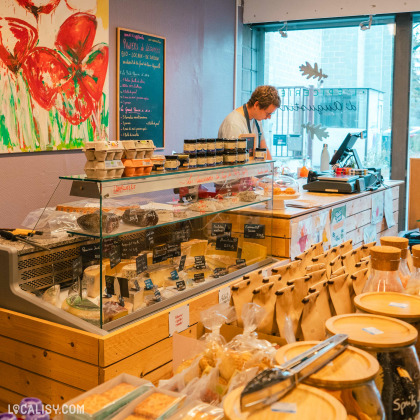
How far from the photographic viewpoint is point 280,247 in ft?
11.1

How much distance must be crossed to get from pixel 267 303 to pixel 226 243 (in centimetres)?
144

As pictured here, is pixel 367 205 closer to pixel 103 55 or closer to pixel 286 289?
pixel 103 55

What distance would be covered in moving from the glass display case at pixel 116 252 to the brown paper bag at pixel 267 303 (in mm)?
700

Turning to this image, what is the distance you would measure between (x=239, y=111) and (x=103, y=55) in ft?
4.28

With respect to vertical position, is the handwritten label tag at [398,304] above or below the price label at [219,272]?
above

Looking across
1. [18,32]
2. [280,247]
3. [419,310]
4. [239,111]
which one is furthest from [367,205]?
[419,310]

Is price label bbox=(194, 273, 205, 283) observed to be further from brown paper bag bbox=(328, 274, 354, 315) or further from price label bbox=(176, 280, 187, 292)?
brown paper bag bbox=(328, 274, 354, 315)

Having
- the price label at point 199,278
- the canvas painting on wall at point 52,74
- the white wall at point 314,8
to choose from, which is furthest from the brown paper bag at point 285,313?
the white wall at point 314,8

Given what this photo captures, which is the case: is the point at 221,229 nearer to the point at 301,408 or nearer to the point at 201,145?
the point at 201,145

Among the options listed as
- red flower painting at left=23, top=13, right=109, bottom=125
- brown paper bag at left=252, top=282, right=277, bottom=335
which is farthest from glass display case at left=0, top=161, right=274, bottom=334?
red flower painting at left=23, top=13, right=109, bottom=125

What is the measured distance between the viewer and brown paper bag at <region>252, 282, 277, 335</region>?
1.61 meters

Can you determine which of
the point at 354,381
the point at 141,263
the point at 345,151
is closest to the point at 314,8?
the point at 345,151

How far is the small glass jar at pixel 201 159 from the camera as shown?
8.88 feet

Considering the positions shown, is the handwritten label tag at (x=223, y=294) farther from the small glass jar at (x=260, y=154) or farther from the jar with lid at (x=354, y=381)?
the jar with lid at (x=354, y=381)
